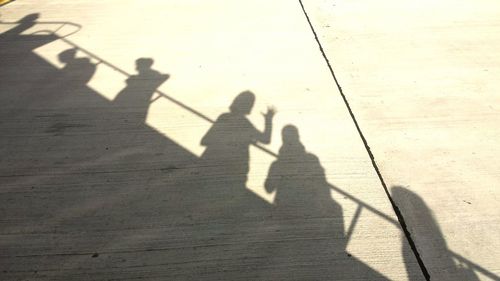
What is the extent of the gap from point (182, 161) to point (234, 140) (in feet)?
2.44

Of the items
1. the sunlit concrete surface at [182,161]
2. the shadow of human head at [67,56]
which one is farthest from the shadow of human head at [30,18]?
the shadow of human head at [67,56]

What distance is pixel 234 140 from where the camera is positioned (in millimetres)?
4621

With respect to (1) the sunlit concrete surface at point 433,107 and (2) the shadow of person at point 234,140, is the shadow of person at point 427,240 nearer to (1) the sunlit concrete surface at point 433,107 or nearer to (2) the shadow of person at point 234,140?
(1) the sunlit concrete surface at point 433,107

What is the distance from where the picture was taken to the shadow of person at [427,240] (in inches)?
129

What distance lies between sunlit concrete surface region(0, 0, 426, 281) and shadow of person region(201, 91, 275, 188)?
0.02 metres

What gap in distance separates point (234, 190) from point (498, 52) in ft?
18.4

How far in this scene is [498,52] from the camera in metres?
6.25

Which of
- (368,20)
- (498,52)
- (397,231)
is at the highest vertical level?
(368,20)

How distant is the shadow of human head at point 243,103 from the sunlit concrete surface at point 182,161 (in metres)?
0.05

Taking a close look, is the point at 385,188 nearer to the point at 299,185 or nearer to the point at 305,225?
the point at 299,185

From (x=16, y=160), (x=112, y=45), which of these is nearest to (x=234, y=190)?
(x=16, y=160)

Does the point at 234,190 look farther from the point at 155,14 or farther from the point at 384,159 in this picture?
the point at 155,14

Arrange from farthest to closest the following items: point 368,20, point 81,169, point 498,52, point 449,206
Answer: point 368,20
point 498,52
point 81,169
point 449,206

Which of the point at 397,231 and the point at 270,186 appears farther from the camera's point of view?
the point at 270,186
